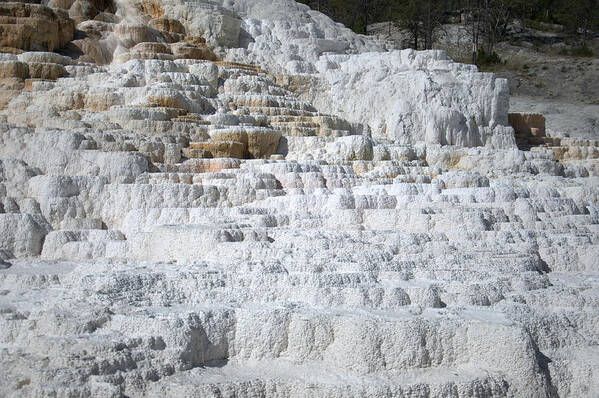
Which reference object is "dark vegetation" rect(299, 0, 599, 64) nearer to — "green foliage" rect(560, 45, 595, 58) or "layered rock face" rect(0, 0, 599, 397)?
"green foliage" rect(560, 45, 595, 58)

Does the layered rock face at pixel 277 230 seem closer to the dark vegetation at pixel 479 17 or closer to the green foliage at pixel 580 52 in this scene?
the dark vegetation at pixel 479 17

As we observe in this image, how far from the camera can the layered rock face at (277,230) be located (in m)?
5.01

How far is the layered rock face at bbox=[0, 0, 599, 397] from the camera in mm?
5012

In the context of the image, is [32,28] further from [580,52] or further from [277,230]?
[580,52]

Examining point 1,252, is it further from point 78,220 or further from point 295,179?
point 295,179

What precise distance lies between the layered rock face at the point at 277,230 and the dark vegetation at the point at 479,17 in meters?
10.7

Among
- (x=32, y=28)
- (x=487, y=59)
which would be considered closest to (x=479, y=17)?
(x=487, y=59)

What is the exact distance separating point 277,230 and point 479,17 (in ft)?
72.8

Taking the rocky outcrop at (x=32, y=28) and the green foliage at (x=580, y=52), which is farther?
the green foliage at (x=580, y=52)

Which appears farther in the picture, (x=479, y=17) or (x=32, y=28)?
(x=479, y=17)

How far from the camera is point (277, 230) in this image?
713 cm

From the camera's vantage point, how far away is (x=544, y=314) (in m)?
5.68

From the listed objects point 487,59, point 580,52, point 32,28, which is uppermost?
point 580,52

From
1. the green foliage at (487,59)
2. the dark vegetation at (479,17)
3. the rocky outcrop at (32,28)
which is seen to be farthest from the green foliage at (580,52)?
the rocky outcrop at (32,28)
